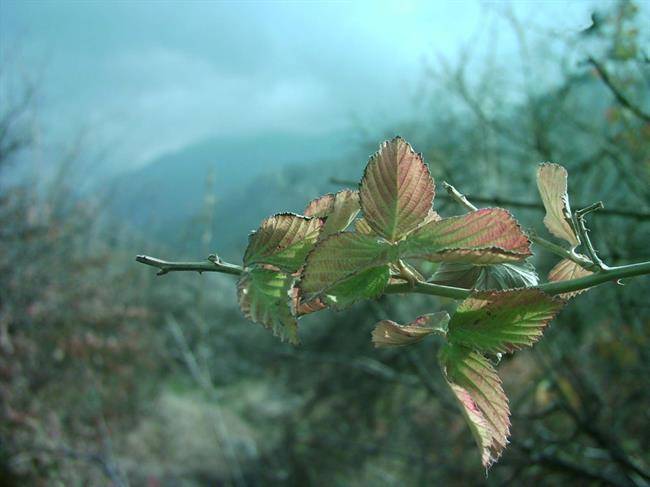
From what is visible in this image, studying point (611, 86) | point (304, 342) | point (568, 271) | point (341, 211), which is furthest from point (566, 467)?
point (304, 342)

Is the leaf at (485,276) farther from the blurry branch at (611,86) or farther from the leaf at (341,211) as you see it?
the blurry branch at (611,86)

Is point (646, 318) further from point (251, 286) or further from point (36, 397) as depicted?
point (36, 397)

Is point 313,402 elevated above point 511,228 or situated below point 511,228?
below

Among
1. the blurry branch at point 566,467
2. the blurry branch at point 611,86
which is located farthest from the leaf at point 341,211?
the blurry branch at point 566,467

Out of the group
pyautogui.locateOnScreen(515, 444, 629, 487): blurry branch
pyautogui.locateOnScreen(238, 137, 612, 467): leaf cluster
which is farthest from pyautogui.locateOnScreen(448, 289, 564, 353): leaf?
pyautogui.locateOnScreen(515, 444, 629, 487): blurry branch

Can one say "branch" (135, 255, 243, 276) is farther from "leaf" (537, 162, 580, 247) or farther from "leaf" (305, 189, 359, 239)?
"leaf" (537, 162, 580, 247)

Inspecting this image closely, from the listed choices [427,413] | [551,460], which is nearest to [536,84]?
[551,460]

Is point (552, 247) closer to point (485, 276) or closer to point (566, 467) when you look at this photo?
point (485, 276)
